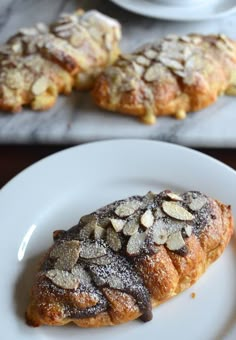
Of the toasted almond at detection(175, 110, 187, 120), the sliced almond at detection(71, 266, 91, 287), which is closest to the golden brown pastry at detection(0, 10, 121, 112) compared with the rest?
the toasted almond at detection(175, 110, 187, 120)

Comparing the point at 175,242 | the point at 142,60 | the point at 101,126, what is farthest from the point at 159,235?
the point at 142,60

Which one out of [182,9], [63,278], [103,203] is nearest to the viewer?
[63,278]

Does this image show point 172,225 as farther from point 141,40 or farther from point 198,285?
point 141,40

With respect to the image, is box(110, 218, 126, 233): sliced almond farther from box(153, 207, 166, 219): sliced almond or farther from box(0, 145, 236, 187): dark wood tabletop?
box(0, 145, 236, 187): dark wood tabletop

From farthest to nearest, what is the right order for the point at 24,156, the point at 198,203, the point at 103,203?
the point at 24,156 → the point at 103,203 → the point at 198,203

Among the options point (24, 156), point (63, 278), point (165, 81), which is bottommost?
point (24, 156)

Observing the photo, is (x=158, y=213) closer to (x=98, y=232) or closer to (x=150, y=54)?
(x=98, y=232)
